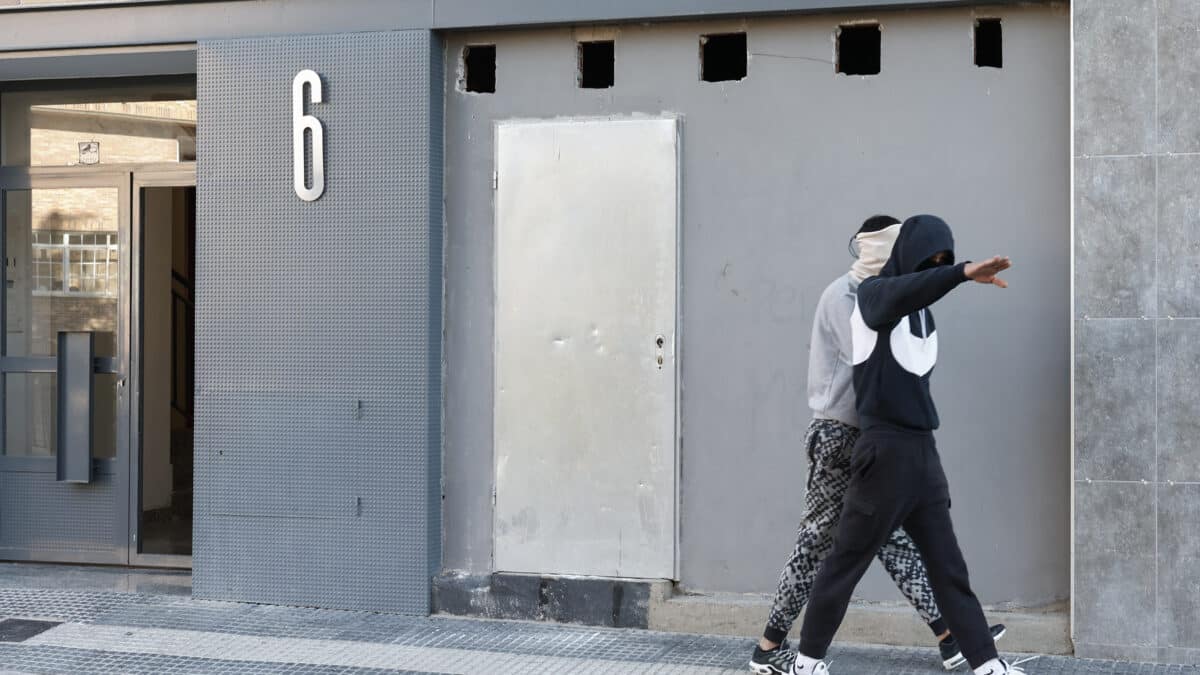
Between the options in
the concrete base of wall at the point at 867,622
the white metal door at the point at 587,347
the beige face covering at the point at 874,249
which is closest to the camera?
the beige face covering at the point at 874,249

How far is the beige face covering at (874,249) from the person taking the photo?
5605 millimetres

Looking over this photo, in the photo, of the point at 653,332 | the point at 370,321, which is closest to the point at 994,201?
the point at 653,332

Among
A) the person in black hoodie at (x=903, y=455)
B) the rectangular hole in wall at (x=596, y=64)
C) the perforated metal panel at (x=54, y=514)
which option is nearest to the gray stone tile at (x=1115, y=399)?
the person in black hoodie at (x=903, y=455)

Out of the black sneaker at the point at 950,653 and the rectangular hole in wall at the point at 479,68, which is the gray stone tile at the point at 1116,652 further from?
the rectangular hole in wall at the point at 479,68

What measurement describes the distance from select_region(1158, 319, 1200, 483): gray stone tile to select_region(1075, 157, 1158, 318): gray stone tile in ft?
0.49

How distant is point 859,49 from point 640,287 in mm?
1498

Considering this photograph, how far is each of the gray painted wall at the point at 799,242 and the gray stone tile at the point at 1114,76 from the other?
23 cm

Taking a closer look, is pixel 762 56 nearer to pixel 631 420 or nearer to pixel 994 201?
pixel 994 201

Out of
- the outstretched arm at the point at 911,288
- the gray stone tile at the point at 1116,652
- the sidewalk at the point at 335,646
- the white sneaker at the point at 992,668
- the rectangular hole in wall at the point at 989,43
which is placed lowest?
the sidewalk at the point at 335,646

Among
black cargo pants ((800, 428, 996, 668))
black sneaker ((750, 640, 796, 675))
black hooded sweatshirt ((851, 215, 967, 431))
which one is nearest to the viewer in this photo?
black hooded sweatshirt ((851, 215, 967, 431))

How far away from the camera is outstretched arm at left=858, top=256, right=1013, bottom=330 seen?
4.95 m

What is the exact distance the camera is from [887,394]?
5.38m

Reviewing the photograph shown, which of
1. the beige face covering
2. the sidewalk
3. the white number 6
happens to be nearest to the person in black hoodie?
the beige face covering

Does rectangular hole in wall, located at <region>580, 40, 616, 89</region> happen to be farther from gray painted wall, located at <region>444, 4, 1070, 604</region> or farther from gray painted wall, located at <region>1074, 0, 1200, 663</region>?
gray painted wall, located at <region>1074, 0, 1200, 663</region>
